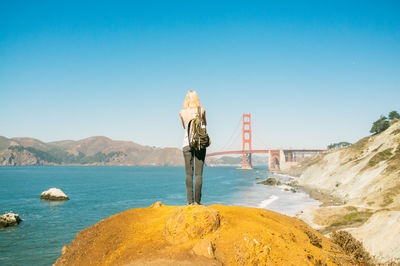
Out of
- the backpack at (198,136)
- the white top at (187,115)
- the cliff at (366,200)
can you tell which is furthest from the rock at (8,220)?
the backpack at (198,136)

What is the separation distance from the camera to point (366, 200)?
24578mm

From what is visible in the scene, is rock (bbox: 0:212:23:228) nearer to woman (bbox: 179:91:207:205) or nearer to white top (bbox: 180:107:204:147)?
woman (bbox: 179:91:207:205)

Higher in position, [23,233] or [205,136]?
[205,136]

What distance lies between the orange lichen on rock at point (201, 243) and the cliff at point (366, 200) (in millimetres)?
7749

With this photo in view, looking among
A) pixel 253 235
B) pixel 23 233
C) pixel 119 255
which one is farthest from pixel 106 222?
pixel 23 233

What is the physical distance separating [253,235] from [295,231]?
141 centimetres

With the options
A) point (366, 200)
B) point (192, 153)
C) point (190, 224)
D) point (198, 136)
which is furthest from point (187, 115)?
point (366, 200)

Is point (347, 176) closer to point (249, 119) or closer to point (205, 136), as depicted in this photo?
point (205, 136)

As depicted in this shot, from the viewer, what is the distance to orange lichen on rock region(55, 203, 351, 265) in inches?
162

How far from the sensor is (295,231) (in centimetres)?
540

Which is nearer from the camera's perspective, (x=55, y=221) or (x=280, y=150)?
(x=55, y=221)

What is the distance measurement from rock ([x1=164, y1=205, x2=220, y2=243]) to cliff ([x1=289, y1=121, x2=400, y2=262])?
897 cm

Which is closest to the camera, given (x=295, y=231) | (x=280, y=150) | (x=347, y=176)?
(x=295, y=231)

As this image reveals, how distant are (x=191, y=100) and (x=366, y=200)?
984 inches
